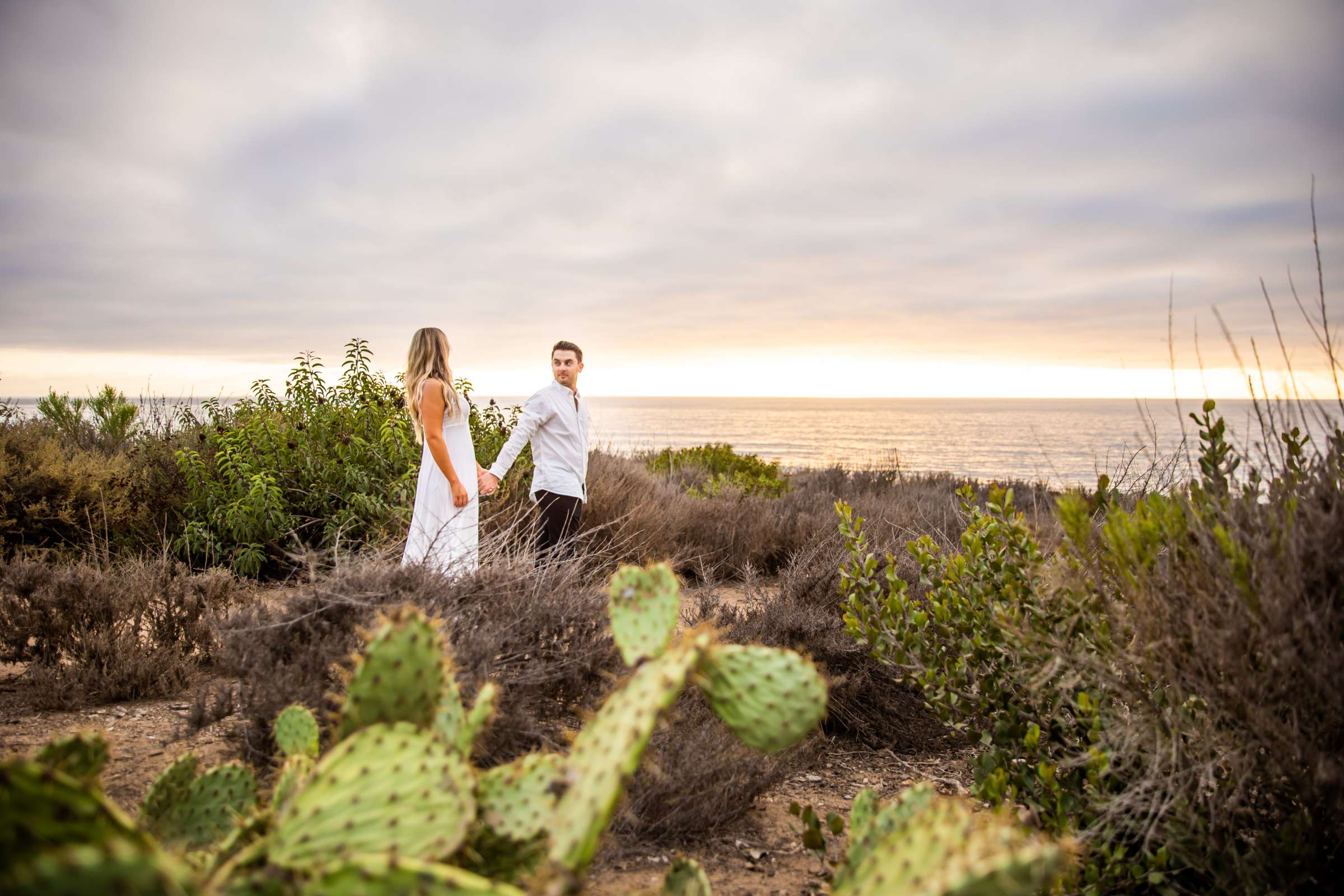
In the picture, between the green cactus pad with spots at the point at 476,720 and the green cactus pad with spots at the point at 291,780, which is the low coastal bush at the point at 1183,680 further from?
the green cactus pad with spots at the point at 291,780

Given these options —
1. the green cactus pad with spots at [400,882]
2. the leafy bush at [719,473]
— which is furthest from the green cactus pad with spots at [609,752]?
the leafy bush at [719,473]

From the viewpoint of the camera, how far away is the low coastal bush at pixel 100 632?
363 cm

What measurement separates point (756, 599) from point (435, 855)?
3.65m

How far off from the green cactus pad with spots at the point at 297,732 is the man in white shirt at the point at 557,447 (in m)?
4.21

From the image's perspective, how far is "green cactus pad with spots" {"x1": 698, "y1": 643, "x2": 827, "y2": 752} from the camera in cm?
161

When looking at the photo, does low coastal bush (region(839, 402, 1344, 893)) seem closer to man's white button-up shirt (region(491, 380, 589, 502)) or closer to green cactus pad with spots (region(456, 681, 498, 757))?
green cactus pad with spots (region(456, 681, 498, 757))

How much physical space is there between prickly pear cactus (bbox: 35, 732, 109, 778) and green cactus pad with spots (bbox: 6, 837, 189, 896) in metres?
0.81

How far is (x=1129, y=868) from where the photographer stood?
2254 mm

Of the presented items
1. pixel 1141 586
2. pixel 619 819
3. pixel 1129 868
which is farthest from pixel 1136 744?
pixel 619 819

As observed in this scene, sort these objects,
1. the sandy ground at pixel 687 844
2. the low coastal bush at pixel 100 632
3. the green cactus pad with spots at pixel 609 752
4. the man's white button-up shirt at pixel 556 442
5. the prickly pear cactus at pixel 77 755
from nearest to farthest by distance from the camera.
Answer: the green cactus pad with spots at pixel 609 752
the prickly pear cactus at pixel 77 755
the sandy ground at pixel 687 844
the low coastal bush at pixel 100 632
the man's white button-up shirt at pixel 556 442

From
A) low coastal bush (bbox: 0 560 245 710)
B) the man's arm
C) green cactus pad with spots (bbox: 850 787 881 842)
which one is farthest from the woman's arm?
green cactus pad with spots (bbox: 850 787 881 842)

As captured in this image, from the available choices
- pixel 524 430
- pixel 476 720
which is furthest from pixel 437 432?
pixel 476 720

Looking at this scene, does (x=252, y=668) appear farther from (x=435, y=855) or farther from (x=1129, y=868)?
(x=1129, y=868)

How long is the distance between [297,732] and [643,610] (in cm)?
98
